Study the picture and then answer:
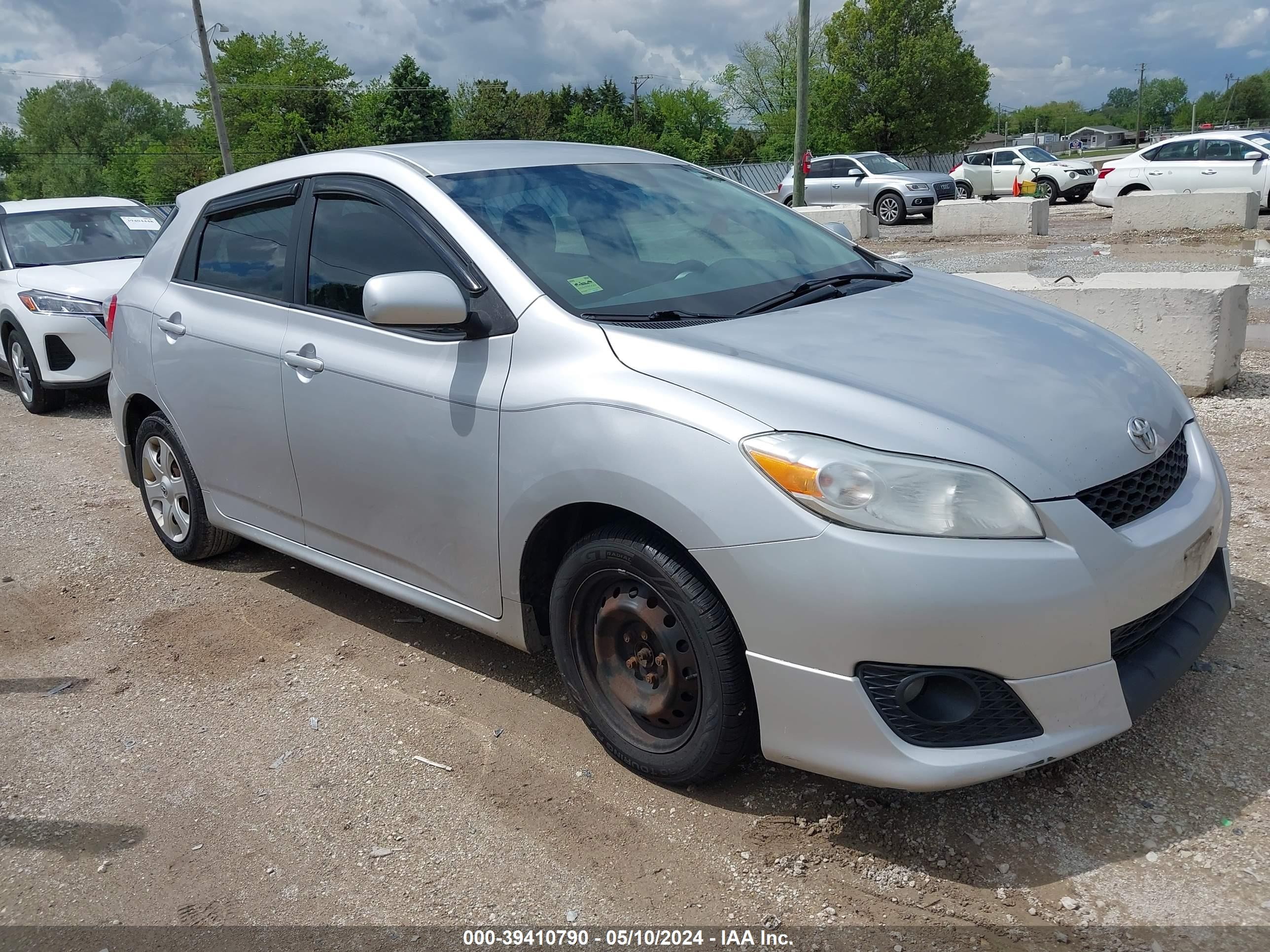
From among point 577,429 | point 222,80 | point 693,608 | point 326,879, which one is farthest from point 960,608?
point 222,80

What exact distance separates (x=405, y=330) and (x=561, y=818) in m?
1.61

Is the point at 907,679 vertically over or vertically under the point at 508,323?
under

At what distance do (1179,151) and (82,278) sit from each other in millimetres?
18074

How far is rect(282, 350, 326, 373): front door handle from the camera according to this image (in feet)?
12.0

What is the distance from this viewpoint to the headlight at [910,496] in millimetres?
2381

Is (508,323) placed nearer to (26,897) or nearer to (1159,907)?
(26,897)

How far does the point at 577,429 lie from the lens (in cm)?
284

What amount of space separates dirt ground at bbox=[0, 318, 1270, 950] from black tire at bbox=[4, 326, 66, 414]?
536cm

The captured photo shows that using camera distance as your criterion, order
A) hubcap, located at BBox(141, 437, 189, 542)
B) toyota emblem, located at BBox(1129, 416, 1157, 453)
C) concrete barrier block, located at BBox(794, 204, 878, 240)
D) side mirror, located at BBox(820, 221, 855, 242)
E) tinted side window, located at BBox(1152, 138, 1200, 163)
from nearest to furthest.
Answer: toyota emblem, located at BBox(1129, 416, 1157, 453)
side mirror, located at BBox(820, 221, 855, 242)
hubcap, located at BBox(141, 437, 189, 542)
concrete barrier block, located at BBox(794, 204, 878, 240)
tinted side window, located at BBox(1152, 138, 1200, 163)

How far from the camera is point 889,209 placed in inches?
919

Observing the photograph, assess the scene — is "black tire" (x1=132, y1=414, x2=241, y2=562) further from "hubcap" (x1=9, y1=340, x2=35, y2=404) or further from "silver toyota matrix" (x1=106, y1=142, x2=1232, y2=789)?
"hubcap" (x1=9, y1=340, x2=35, y2=404)

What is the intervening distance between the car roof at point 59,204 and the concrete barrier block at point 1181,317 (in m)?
8.36

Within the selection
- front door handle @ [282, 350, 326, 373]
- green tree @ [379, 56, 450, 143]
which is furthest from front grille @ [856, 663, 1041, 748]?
green tree @ [379, 56, 450, 143]

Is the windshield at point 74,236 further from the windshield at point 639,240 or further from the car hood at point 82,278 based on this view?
the windshield at point 639,240
